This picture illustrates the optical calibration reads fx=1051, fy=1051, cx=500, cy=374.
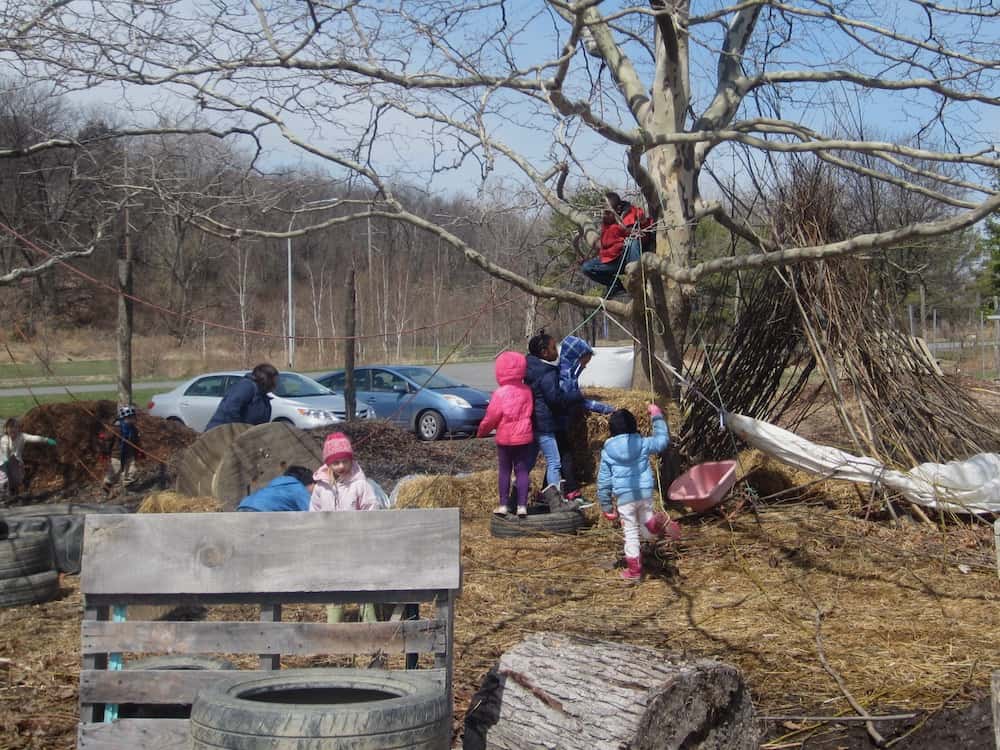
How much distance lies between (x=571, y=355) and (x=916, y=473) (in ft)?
9.19

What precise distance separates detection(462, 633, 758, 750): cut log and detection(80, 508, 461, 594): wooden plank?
645 millimetres

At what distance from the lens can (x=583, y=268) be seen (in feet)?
27.8

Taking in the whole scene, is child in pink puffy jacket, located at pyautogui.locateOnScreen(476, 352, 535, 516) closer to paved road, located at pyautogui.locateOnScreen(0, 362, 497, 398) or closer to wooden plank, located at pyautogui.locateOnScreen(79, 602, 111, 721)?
wooden plank, located at pyautogui.locateOnScreen(79, 602, 111, 721)

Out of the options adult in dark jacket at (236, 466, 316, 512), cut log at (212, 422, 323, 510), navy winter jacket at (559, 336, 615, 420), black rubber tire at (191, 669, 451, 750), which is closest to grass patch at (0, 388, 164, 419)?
cut log at (212, 422, 323, 510)

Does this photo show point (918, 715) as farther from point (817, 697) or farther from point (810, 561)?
point (810, 561)

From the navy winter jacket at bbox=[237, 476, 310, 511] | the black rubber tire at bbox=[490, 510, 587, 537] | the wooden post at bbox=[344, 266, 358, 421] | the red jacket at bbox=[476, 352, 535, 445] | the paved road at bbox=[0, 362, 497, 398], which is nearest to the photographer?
the navy winter jacket at bbox=[237, 476, 310, 511]

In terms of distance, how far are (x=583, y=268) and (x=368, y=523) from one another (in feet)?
17.0

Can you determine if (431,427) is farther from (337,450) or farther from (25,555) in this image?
(337,450)

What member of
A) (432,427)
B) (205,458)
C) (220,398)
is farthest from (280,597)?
(220,398)

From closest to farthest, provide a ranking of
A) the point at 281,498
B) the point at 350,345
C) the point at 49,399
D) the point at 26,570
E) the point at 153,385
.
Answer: the point at 281,498, the point at 26,570, the point at 350,345, the point at 49,399, the point at 153,385

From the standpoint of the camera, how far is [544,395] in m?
8.73

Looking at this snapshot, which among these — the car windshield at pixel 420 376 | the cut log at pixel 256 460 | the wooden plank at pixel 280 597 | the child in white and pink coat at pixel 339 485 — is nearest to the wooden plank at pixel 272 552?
the wooden plank at pixel 280 597

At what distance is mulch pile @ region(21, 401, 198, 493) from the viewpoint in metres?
12.0

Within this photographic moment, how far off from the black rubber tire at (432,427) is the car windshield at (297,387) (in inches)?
62.3
